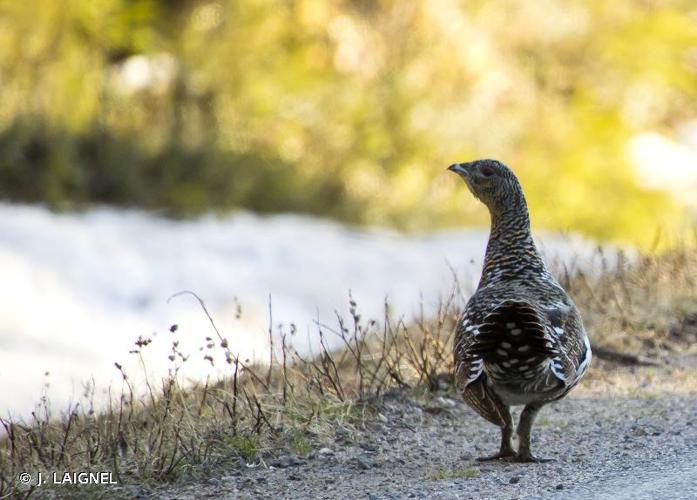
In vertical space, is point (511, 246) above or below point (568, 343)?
above

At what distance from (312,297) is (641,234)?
812 cm

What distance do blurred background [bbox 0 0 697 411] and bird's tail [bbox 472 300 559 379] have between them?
485 centimetres

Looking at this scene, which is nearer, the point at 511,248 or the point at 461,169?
the point at 511,248

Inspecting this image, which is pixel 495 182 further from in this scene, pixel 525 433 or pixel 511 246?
pixel 525 433

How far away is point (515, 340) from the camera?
5160mm

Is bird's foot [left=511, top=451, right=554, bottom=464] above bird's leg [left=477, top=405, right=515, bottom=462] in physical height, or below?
below

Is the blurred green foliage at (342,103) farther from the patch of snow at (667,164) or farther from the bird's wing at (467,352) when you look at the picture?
the bird's wing at (467,352)

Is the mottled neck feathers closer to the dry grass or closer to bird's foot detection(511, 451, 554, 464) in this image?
the dry grass

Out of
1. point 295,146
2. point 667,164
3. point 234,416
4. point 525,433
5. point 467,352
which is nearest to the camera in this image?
point 467,352

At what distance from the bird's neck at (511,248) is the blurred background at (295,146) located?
3970 mm

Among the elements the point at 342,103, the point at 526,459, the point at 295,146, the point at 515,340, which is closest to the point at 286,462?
the point at 526,459

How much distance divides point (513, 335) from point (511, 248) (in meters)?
1.12

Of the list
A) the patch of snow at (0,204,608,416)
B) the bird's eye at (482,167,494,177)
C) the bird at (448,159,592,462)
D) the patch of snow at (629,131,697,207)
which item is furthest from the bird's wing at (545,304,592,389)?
the patch of snow at (629,131,697,207)

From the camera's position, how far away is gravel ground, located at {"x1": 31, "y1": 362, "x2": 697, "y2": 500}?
5188 mm
